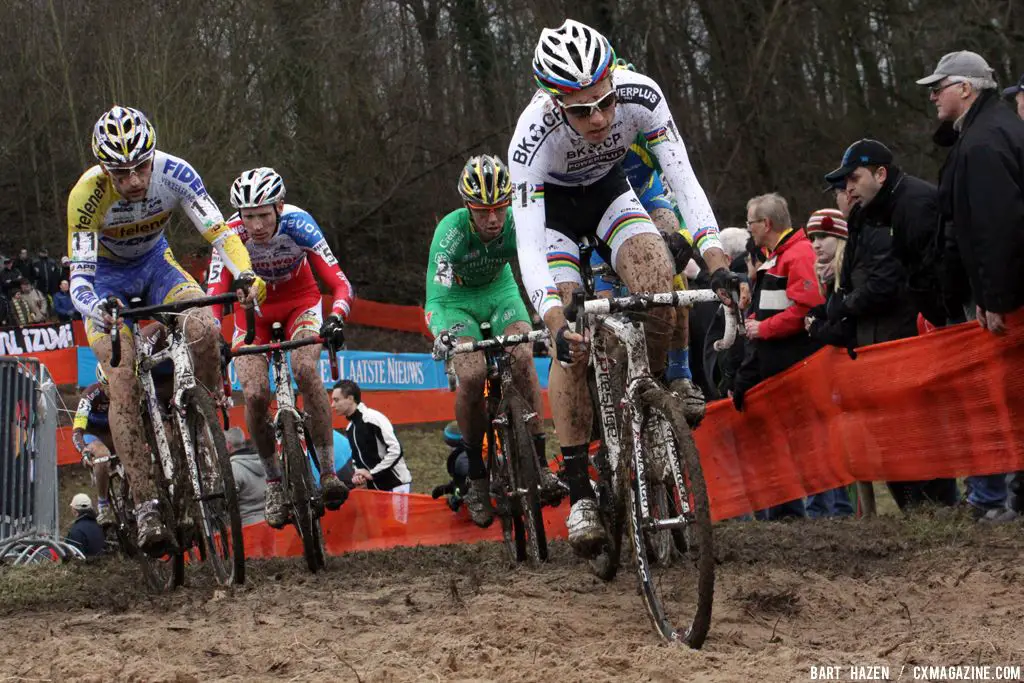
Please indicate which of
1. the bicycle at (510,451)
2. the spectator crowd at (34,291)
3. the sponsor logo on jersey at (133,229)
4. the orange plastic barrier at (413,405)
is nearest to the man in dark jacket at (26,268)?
the spectator crowd at (34,291)

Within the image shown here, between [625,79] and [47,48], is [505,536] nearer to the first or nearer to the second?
[625,79]

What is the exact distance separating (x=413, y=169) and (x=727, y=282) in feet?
110

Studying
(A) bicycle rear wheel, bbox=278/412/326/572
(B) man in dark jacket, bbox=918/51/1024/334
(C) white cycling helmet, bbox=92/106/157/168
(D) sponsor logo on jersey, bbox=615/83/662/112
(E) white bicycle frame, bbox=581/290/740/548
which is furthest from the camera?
(A) bicycle rear wheel, bbox=278/412/326/572

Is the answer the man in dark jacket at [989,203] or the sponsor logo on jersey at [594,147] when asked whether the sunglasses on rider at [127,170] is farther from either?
the man in dark jacket at [989,203]

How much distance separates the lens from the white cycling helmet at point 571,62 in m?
6.09

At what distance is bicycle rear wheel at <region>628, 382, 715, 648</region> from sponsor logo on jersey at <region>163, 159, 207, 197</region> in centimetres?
411

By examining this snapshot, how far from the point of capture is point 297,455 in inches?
355

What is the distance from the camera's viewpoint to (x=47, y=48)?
31953 mm

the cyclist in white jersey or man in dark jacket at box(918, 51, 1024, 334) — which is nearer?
the cyclist in white jersey

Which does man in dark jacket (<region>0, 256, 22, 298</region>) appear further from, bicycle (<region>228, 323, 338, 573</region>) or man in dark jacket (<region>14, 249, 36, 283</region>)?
bicycle (<region>228, 323, 338, 573</region>)

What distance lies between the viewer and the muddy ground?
508cm

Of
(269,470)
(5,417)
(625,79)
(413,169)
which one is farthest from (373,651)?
(413,169)

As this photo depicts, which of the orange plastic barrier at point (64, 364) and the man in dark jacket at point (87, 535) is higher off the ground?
the orange plastic barrier at point (64, 364)

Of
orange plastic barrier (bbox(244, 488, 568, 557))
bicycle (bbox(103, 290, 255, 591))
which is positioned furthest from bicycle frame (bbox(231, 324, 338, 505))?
orange plastic barrier (bbox(244, 488, 568, 557))
